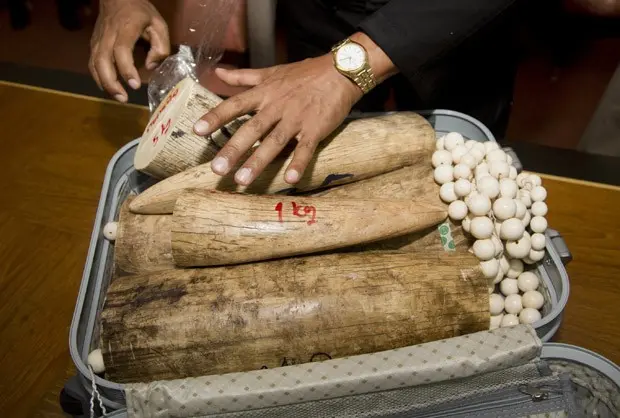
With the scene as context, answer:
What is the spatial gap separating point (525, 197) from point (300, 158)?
32 cm

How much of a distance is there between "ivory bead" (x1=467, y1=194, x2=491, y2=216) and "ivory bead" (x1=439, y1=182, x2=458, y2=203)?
0.03 meters

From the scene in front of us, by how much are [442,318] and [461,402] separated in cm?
9

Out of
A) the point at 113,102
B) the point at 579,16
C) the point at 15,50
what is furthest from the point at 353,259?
the point at 15,50

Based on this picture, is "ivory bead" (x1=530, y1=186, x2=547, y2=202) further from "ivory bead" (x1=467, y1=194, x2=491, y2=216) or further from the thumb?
the thumb

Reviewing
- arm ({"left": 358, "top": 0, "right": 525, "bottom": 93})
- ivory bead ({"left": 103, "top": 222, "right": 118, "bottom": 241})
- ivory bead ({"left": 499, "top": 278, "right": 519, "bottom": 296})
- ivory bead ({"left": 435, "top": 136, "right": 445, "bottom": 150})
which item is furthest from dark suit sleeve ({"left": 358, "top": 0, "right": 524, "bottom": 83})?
ivory bead ({"left": 103, "top": 222, "right": 118, "bottom": 241})

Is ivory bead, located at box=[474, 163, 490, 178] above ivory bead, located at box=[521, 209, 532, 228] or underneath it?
above

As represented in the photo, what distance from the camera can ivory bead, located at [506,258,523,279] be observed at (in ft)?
2.49

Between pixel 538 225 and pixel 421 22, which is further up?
pixel 421 22

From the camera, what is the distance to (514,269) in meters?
0.76

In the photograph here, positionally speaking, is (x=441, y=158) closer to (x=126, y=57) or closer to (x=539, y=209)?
(x=539, y=209)

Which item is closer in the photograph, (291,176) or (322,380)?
(322,380)

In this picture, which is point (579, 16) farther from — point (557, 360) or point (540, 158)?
point (557, 360)

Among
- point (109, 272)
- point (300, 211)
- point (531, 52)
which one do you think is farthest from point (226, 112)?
point (531, 52)

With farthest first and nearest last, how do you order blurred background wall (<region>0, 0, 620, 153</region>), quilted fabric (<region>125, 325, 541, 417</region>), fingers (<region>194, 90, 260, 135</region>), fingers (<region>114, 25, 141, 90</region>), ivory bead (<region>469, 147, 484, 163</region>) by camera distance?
blurred background wall (<region>0, 0, 620, 153</region>), fingers (<region>114, 25, 141, 90</region>), ivory bead (<region>469, 147, 484, 163</region>), fingers (<region>194, 90, 260, 135</region>), quilted fabric (<region>125, 325, 541, 417</region>)
